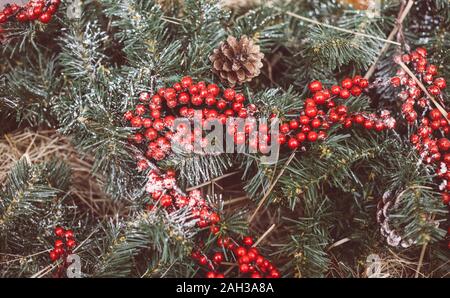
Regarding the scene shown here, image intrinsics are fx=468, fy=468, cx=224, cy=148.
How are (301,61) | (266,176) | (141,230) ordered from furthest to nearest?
(301,61)
(266,176)
(141,230)

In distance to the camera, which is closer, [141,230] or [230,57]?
[141,230]

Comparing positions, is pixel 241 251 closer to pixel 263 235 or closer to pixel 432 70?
pixel 263 235

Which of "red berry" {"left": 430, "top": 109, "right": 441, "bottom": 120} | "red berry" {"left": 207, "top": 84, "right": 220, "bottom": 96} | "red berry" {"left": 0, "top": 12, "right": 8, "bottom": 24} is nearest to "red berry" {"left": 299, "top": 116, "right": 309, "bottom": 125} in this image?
"red berry" {"left": 207, "top": 84, "right": 220, "bottom": 96}

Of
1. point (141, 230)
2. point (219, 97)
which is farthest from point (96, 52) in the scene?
point (141, 230)

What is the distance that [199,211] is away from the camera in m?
1.20

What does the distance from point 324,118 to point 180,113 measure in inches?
15.1

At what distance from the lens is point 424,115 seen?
132 centimetres

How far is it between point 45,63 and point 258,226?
0.81m

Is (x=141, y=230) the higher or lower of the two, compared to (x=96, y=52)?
lower

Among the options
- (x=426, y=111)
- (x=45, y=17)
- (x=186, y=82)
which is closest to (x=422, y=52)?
(x=426, y=111)

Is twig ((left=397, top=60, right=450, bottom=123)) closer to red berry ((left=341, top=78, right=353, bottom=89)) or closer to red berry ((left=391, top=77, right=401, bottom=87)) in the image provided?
red berry ((left=391, top=77, right=401, bottom=87))

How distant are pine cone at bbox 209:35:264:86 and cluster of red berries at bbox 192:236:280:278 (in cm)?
43

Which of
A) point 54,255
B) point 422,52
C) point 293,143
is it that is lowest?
point 54,255

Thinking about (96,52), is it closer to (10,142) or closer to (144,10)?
(144,10)
